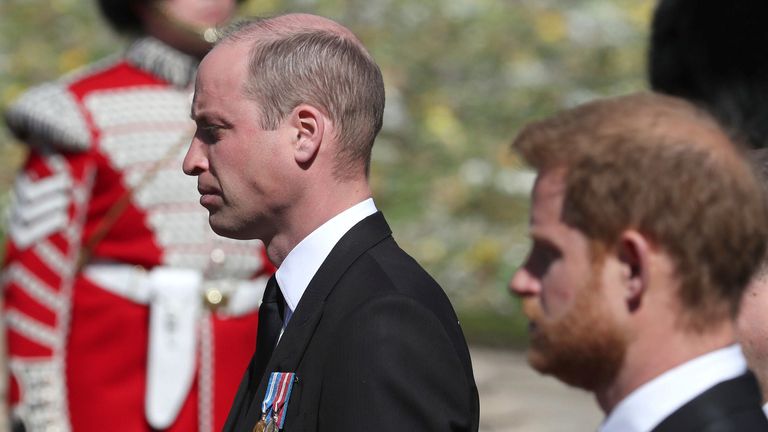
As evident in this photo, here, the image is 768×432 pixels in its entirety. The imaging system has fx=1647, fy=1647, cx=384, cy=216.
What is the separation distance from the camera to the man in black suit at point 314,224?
2525 mm

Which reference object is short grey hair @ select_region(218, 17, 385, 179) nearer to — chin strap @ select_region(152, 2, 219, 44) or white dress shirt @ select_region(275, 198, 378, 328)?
white dress shirt @ select_region(275, 198, 378, 328)

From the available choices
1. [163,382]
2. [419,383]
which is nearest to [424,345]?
[419,383]

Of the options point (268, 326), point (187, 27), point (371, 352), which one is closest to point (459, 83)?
point (187, 27)

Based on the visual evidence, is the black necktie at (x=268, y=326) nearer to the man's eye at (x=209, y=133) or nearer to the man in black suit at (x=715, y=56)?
the man's eye at (x=209, y=133)

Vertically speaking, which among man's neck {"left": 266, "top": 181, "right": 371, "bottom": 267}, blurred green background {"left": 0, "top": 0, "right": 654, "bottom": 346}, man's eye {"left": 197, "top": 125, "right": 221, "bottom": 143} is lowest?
blurred green background {"left": 0, "top": 0, "right": 654, "bottom": 346}

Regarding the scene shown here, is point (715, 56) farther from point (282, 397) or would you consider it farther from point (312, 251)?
point (282, 397)

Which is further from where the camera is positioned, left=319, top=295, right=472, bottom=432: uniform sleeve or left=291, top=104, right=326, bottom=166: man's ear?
left=291, top=104, right=326, bottom=166: man's ear

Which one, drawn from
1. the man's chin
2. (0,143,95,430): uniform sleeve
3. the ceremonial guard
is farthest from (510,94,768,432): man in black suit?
(0,143,95,430): uniform sleeve

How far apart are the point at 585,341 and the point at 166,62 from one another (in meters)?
2.77

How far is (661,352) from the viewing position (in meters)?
1.98

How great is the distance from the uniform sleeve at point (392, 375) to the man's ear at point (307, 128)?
27cm

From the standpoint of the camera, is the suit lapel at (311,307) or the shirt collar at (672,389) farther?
the suit lapel at (311,307)

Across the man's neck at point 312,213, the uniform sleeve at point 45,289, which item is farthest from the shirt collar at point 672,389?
the uniform sleeve at point 45,289

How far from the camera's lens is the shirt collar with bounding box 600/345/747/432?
1.97m
